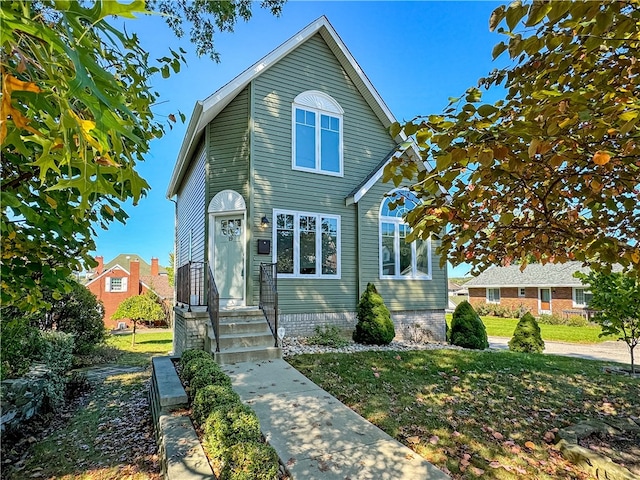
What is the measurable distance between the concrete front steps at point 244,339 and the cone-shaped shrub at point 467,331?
6010 mm

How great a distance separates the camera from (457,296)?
151 feet

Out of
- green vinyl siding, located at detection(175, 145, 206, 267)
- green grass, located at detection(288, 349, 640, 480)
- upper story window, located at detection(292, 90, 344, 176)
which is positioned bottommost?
green grass, located at detection(288, 349, 640, 480)

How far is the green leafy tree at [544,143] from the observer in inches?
76.0

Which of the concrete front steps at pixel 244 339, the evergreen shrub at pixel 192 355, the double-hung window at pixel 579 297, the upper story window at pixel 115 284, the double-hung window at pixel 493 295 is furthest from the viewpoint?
the double-hung window at pixel 493 295

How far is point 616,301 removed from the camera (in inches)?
328

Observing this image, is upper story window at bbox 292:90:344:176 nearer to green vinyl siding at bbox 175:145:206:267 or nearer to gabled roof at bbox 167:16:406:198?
gabled roof at bbox 167:16:406:198

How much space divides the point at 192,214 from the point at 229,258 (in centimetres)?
375

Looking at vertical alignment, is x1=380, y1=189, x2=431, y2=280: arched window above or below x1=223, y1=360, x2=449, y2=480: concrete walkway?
above

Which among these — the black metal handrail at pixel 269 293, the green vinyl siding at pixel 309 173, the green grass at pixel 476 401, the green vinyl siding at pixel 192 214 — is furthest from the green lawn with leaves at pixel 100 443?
the green vinyl siding at pixel 192 214

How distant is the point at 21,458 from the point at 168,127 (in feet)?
14.7

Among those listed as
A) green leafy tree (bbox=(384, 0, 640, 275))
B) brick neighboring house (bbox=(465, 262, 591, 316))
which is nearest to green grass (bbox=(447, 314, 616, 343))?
brick neighboring house (bbox=(465, 262, 591, 316))

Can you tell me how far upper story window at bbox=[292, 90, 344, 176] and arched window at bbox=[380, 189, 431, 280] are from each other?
207 cm

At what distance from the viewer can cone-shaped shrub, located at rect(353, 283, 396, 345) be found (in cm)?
941

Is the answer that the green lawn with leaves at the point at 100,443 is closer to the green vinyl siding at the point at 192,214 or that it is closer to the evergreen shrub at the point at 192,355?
the evergreen shrub at the point at 192,355
